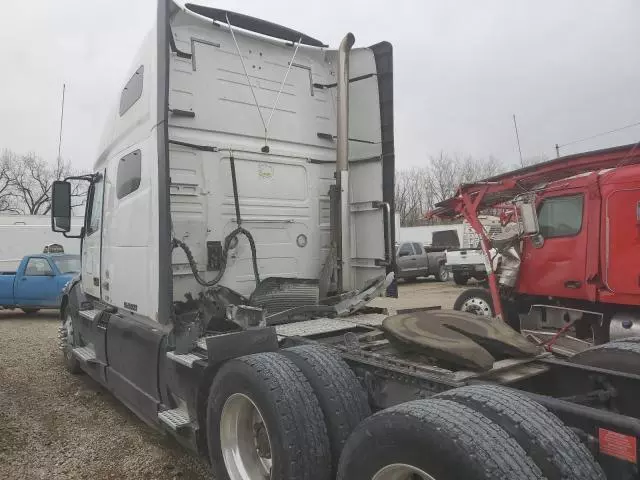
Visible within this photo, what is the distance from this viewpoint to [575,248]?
6848 millimetres

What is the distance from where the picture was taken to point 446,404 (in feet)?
6.85

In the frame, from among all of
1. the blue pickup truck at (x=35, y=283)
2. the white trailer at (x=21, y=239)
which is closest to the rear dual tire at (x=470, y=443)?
the blue pickup truck at (x=35, y=283)

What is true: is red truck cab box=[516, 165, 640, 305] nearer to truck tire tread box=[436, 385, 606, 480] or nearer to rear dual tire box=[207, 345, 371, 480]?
rear dual tire box=[207, 345, 371, 480]

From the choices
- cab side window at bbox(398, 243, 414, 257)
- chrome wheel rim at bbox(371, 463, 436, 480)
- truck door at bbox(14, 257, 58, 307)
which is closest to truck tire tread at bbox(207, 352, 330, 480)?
chrome wheel rim at bbox(371, 463, 436, 480)

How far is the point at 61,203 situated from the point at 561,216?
6.41 metres

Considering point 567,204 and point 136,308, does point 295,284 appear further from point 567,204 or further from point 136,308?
point 567,204

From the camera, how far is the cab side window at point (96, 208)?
19.6 feet

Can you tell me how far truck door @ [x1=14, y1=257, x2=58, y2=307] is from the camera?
43.3ft

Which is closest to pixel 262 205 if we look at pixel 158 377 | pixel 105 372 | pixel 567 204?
pixel 158 377

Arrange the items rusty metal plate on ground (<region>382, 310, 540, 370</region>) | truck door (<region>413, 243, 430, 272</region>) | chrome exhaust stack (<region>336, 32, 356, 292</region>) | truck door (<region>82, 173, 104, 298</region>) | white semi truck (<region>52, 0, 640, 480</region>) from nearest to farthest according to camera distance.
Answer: white semi truck (<region>52, 0, 640, 480</region>), rusty metal plate on ground (<region>382, 310, 540, 370</region>), chrome exhaust stack (<region>336, 32, 356, 292</region>), truck door (<region>82, 173, 104, 298</region>), truck door (<region>413, 243, 430, 272</region>)

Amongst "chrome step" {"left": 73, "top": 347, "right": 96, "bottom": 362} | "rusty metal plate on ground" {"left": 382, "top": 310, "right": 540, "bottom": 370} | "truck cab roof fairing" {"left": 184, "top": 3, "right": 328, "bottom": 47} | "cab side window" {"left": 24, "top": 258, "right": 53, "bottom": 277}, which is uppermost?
"truck cab roof fairing" {"left": 184, "top": 3, "right": 328, "bottom": 47}

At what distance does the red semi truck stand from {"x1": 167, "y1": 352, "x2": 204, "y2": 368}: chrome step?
4.99 meters

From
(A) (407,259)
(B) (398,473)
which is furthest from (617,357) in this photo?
(A) (407,259)

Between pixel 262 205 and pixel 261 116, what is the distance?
32.8 inches
